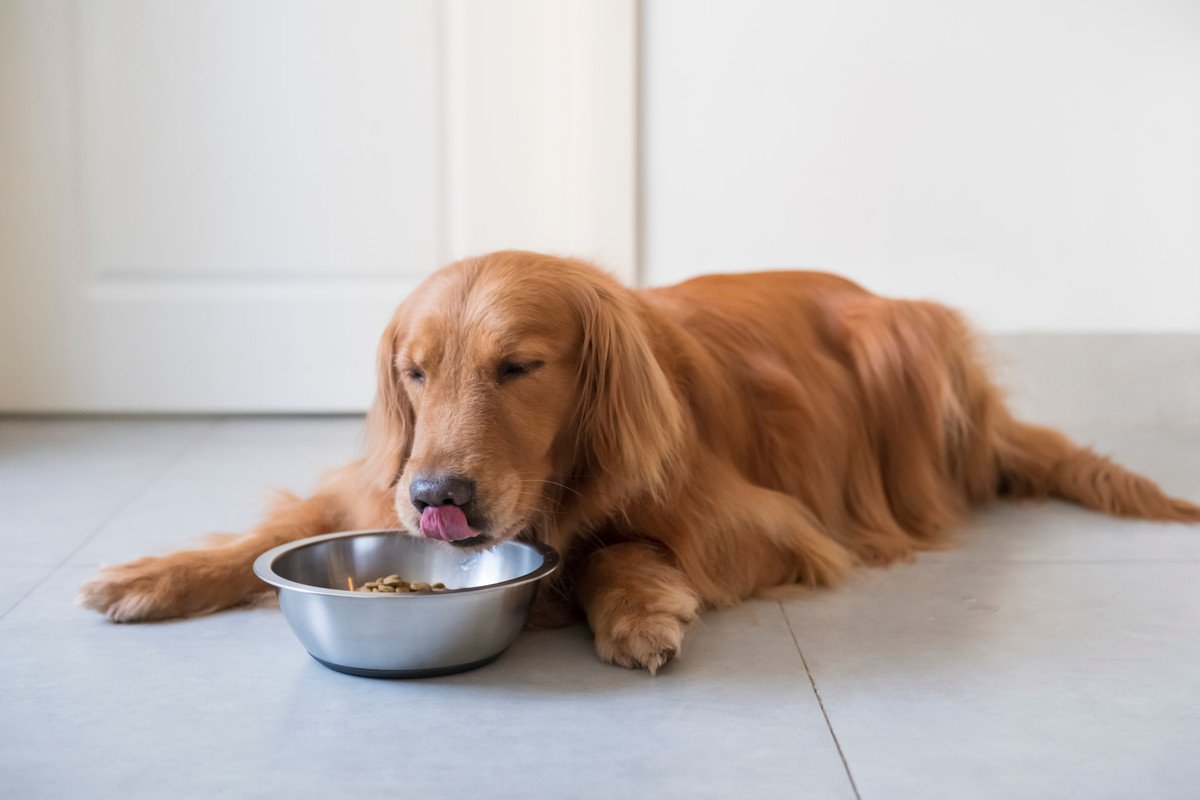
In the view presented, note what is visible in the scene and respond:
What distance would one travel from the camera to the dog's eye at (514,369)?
67.6 inches

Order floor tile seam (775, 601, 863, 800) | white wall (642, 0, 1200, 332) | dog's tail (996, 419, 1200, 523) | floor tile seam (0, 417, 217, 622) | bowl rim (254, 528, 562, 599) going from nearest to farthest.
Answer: floor tile seam (775, 601, 863, 800) → bowl rim (254, 528, 562, 599) → floor tile seam (0, 417, 217, 622) → dog's tail (996, 419, 1200, 523) → white wall (642, 0, 1200, 332)

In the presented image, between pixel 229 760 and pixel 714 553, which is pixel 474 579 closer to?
pixel 714 553

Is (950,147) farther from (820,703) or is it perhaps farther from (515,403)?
(820,703)

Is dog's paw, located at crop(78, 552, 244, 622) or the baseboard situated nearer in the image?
dog's paw, located at crop(78, 552, 244, 622)

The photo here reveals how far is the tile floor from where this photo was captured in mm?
1311

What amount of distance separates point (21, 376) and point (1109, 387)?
3.06 m

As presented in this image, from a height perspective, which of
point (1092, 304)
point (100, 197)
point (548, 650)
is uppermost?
point (100, 197)

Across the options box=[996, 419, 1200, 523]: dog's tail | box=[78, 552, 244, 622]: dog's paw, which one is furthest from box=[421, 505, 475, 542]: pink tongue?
box=[996, 419, 1200, 523]: dog's tail

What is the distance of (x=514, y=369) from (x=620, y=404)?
0.57 ft

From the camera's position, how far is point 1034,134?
331 cm

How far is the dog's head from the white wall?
1.53 m

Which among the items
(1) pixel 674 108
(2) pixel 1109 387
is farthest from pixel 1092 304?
(1) pixel 674 108

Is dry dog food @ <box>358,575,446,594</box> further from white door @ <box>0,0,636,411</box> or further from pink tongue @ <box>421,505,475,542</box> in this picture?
white door @ <box>0,0,636,411</box>

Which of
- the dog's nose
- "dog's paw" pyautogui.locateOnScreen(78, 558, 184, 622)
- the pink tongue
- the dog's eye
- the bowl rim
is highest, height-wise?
the dog's eye
